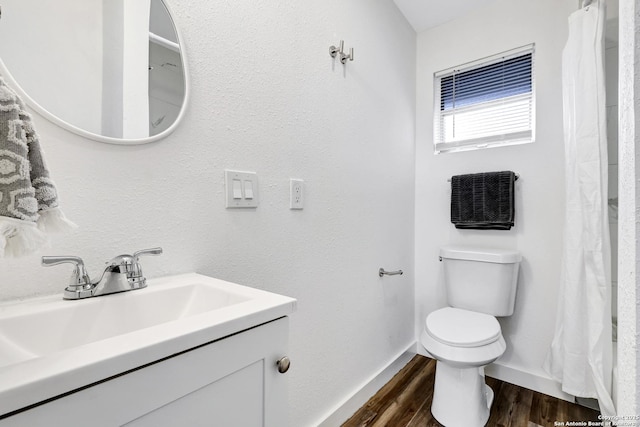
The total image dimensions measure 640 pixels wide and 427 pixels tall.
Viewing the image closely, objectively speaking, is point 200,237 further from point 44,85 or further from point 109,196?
point 44,85

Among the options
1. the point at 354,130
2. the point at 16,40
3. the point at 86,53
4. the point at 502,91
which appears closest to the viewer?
the point at 16,40

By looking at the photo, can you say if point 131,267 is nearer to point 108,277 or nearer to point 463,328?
point 108,277

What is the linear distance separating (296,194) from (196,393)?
828 mm

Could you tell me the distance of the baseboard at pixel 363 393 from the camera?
1385mm

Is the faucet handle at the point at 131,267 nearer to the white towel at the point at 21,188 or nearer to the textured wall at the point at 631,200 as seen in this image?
the white towel at the point at 21,188

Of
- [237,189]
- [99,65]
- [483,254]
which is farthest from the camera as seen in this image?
[483,254]

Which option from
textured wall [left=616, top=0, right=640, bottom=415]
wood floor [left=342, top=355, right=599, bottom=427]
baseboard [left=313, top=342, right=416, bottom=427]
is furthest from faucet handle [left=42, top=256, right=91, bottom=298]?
wood floor [left=342, top=355, right=599, bottom=427]

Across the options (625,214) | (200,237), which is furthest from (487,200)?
(200,237)

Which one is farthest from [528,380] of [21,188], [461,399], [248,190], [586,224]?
[21,188]

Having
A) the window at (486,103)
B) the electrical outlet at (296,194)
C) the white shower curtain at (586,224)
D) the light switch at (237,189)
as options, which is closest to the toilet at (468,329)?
the white shower curtain at (586,224)

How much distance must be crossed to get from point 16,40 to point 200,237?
0.59 meters

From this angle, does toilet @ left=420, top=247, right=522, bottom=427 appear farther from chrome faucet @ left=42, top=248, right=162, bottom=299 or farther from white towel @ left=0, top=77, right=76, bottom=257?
white towel @ left=0, top=77, right=76, bottom=257

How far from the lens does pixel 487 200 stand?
1.81 meters

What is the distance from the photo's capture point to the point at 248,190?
3.42 feet
